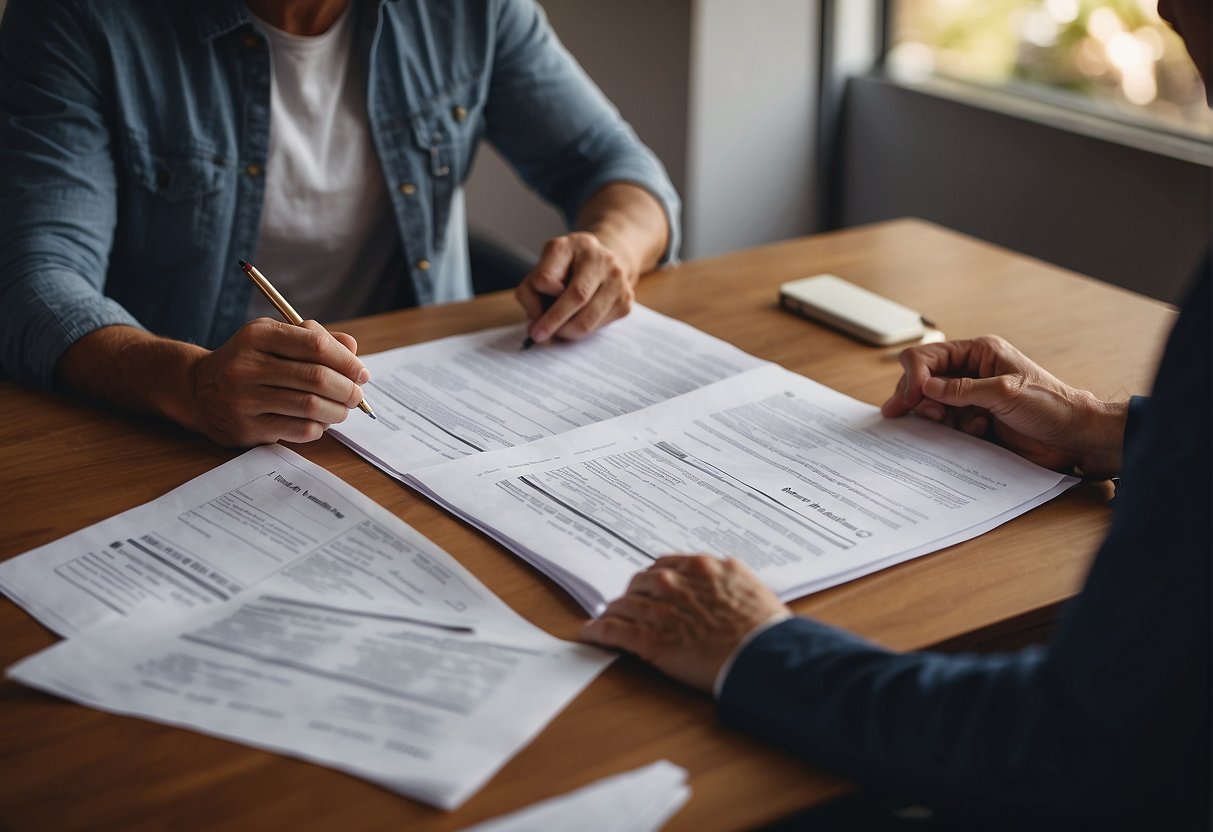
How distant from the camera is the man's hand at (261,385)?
1.04 metres

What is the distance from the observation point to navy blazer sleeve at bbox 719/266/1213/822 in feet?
2.08

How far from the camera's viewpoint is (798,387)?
3.94 feet

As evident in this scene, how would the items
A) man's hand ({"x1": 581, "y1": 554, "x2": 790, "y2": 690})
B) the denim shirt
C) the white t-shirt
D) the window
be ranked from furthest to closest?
the window < the white t-shirt < the denim shirt < man's hand ({"x1": 581, "y1": 554, "x2": 790, "y2": 690})

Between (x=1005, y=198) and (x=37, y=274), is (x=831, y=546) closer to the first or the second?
(x=37, y=274)

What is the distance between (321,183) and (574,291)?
51 centimetres

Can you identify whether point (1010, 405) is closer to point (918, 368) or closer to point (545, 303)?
point (918, 368)

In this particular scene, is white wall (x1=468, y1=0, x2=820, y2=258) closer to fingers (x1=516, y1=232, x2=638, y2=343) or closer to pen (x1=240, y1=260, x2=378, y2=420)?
fingers (x1=516, y1=232, x2=638, y2=343)

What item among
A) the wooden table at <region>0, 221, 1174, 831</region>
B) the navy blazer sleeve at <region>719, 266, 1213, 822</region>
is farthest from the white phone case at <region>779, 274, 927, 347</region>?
the navy blazer sleeve at <region>719, 266, 1213, 822</region>

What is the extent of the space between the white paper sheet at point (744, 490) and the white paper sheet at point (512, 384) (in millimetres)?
46

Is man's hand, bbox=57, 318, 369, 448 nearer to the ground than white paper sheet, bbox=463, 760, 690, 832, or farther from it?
farther from it

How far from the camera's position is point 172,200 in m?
1.50

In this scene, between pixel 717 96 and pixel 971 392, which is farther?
pixel 717 96

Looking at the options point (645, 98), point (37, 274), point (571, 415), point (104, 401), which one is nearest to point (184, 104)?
point (37, 274)

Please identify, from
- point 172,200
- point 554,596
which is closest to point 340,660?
point 554,596
